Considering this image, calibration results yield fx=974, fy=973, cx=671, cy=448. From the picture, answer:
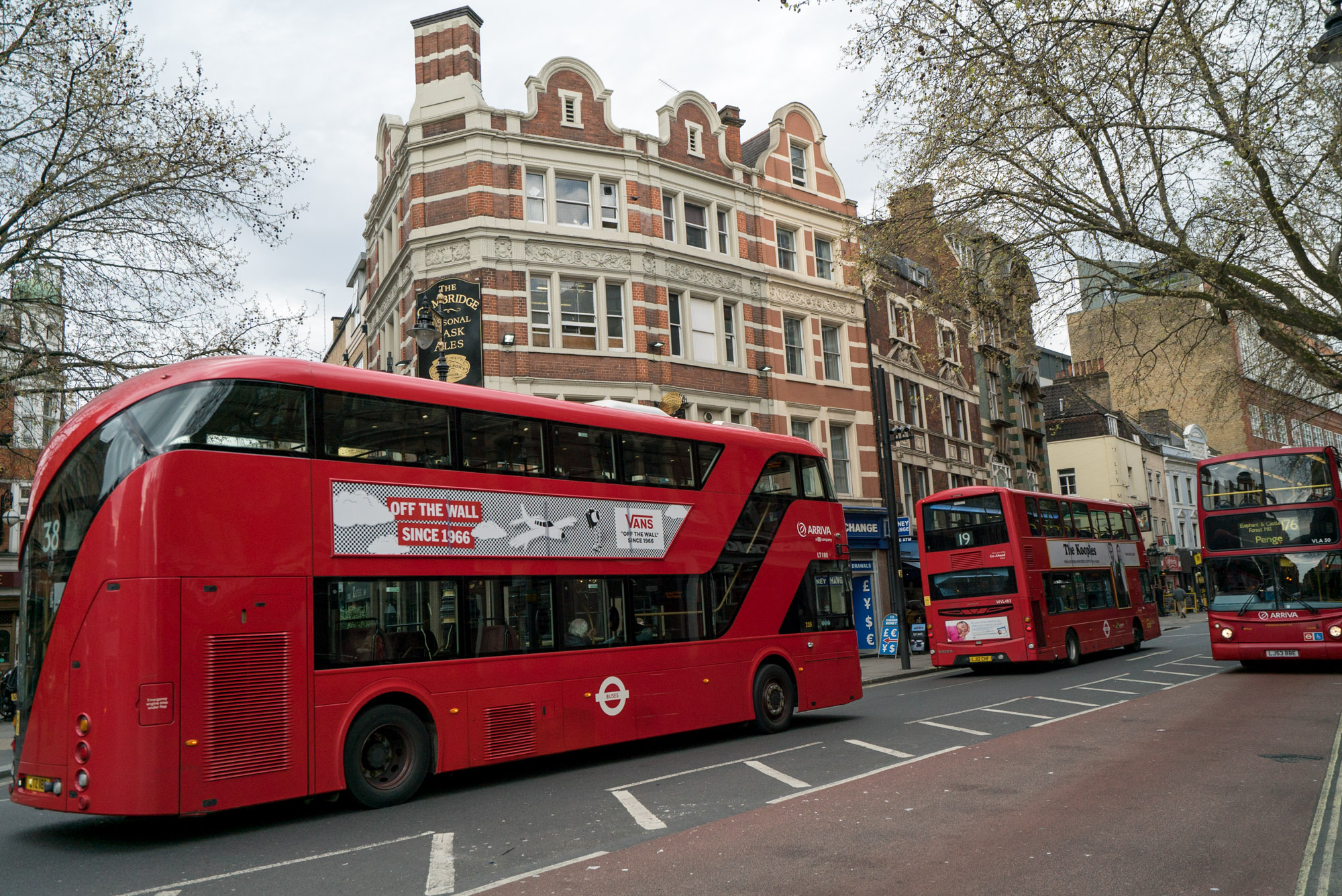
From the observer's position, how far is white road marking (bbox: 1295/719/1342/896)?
5359 millimetres

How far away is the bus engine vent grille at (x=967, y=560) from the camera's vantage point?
2091 cm

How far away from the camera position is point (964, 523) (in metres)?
21.2

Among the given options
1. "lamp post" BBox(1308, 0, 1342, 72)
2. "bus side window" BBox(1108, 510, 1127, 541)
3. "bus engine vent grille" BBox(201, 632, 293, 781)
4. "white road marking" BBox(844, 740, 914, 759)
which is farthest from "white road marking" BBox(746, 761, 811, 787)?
"bus side window" BBox(1108, 510, 1127, 541)

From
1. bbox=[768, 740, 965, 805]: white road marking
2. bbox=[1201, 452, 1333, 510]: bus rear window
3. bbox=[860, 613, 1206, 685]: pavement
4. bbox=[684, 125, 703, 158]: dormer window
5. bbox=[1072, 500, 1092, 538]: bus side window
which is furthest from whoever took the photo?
bbox=[684, 125, 703, 158]: dormer window

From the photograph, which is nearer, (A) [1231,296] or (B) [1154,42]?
(B) [1154,42]

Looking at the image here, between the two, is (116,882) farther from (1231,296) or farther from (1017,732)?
(1231,296)

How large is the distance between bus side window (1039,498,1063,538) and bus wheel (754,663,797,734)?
10778 mm

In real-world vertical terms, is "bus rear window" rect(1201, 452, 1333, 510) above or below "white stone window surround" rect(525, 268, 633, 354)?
below

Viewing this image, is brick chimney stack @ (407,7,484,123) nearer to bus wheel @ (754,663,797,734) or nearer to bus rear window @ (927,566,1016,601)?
bus rear window @ (927,566,1016,601)

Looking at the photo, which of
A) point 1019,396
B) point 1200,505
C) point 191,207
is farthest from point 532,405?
point 1019,396

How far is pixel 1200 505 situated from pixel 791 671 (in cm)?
1067

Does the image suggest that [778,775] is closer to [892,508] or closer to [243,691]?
[243,691]

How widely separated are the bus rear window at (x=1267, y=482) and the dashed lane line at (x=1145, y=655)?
19.4 ft

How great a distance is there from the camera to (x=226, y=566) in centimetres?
784
